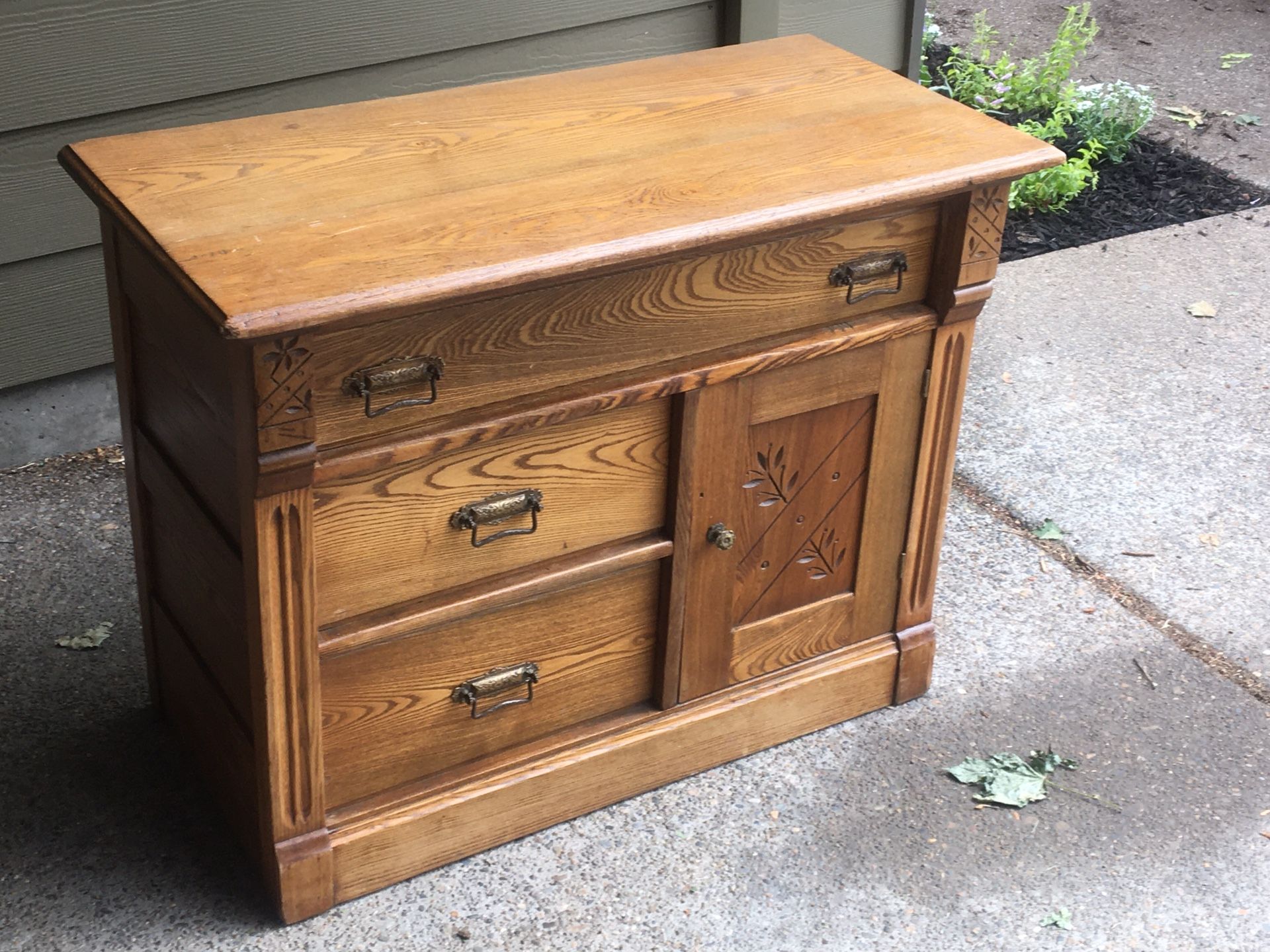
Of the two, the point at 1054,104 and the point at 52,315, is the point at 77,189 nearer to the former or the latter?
the point at 52,315

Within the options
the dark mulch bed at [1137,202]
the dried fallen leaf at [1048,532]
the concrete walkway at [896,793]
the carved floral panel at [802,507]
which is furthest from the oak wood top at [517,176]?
the dark mulch bed at [1137,202]

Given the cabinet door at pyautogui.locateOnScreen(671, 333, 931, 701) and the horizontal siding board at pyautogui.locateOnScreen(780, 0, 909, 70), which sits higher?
the horizontal siding board at pyautogui.locateOnScreen(780, 0, 909, 70)

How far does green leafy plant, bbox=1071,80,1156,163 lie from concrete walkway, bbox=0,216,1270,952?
1816 mm

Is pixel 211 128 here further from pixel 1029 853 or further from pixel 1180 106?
pixel 1180 106

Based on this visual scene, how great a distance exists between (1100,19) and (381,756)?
5136mm

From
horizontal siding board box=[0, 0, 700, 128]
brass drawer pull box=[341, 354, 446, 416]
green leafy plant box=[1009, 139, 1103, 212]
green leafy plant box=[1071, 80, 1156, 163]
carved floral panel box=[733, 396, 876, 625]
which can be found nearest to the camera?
brass drawer pull box=[341, 354, 446, 416]

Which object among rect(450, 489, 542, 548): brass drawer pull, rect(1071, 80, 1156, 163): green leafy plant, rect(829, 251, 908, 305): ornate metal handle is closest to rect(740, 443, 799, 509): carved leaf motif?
rect(829, 251, 908, 305): ornate metal handle

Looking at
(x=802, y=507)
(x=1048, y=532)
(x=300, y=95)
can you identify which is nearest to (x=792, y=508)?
(x=802, y=507)

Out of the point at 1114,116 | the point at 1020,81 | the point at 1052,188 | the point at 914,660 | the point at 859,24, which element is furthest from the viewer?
the point at 1020,81

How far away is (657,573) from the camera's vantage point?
2385 millimetres

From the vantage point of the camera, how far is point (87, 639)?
284cm

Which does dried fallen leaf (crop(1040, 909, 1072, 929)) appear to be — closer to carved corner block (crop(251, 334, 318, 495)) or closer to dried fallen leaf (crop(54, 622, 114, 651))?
carved corner block (crop(251, 334, 318, 495))

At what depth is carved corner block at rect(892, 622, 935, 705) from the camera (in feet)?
8.89

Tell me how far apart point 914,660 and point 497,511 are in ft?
3.18
